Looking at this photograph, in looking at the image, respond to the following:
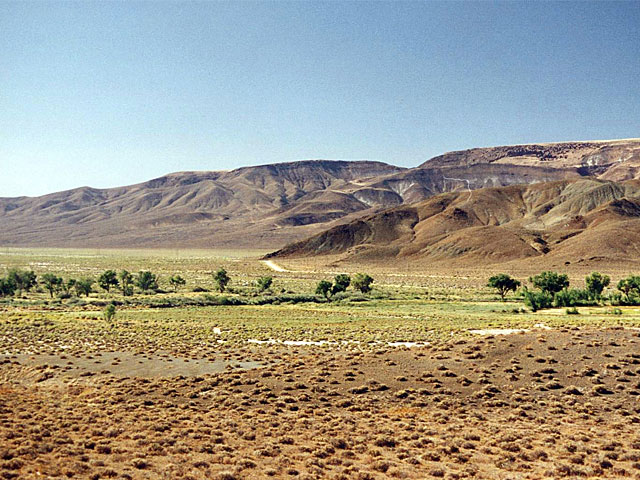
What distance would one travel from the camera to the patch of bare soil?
15.0 meters

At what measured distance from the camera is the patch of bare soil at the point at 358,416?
14953 millimetres

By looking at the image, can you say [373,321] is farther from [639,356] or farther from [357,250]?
[357,250]

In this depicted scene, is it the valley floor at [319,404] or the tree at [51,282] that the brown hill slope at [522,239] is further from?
the valley floor at [319,404]

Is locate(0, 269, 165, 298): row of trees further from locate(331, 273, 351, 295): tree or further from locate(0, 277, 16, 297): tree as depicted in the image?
locate(331, 273, 351, 295): tree

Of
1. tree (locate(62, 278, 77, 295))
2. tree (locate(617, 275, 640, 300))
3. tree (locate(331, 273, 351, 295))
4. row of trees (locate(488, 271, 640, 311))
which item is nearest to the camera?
row of trees (locate(488, 271, 640, 311))

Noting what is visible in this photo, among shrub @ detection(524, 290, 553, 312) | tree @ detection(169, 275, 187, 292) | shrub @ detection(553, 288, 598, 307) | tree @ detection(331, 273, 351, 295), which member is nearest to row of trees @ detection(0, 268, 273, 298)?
tree @ detection(169, 275, 187, 292)

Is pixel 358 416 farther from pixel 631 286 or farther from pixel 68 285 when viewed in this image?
pixel 68 285

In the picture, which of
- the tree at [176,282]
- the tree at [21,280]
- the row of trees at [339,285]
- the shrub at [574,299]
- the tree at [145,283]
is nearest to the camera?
the shrub at [574,299]

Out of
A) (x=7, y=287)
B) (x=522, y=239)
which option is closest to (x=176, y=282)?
(x=7, y=287)

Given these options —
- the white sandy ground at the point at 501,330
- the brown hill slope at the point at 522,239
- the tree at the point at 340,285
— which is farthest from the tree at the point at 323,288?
the brown hill slope at the point at 522,239

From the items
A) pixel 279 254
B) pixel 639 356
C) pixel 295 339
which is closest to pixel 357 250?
pixel 279 254

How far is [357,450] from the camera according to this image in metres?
16.5

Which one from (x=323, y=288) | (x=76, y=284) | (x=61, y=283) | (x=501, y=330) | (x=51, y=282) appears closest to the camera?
(x=501, y=330)

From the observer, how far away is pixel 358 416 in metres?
20.3
